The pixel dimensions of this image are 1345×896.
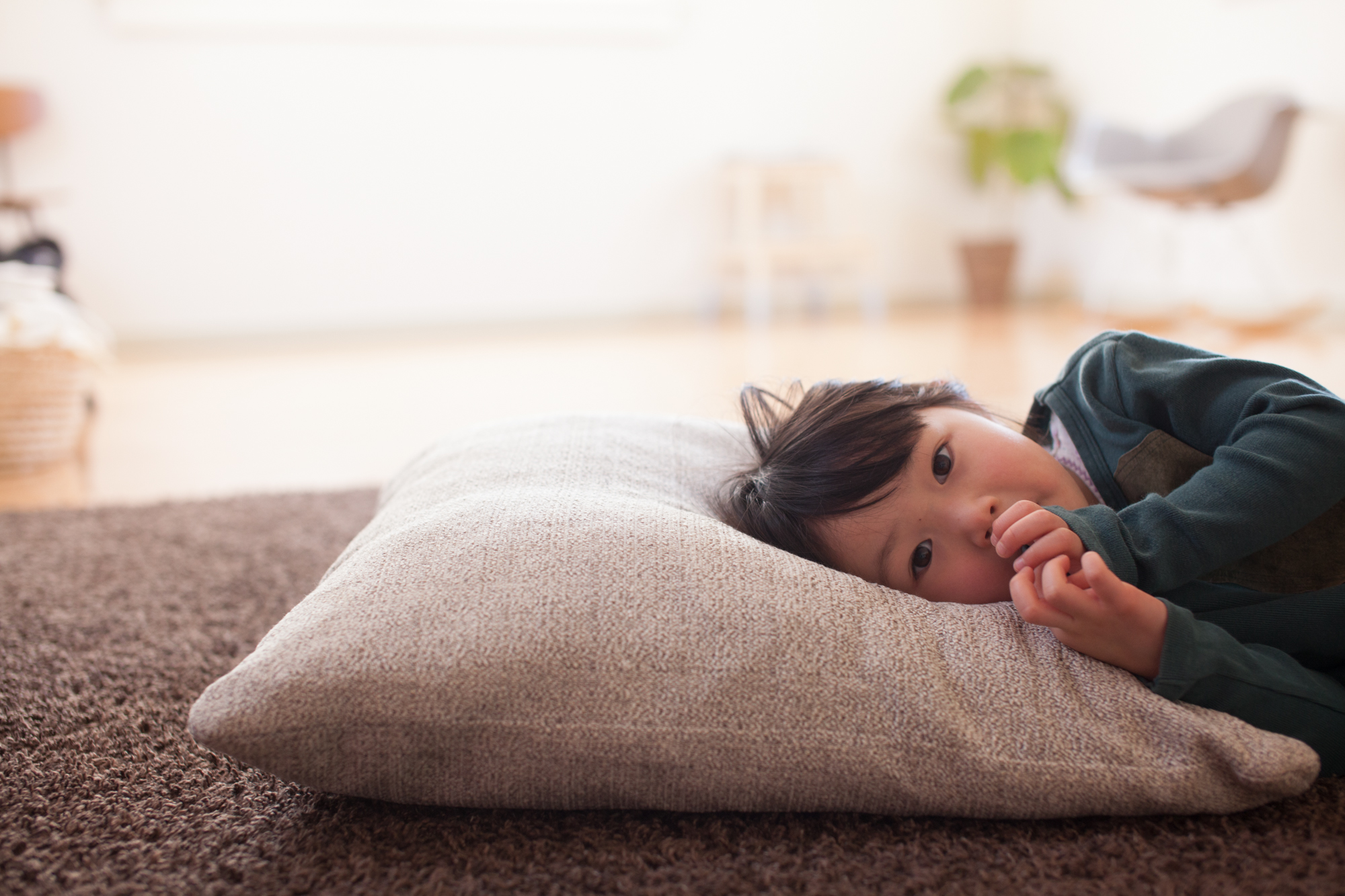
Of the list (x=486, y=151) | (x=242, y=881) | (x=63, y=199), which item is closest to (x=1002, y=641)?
(x=242, y=881)

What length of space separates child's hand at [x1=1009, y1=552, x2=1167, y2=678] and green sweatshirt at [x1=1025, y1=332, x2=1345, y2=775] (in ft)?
0.05

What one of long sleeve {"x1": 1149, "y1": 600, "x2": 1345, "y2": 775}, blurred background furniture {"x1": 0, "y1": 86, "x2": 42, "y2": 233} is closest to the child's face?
long sleeve {"x1": 1149, "y1": 600, "x2": 1345, "y2": 775}

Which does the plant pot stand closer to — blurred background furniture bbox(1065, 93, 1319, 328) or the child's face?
blurred background furniture bbox(1065, 93, 1319, 328)

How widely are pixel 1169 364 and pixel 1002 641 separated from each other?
298mm

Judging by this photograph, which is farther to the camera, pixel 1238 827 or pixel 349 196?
pixel 349 196

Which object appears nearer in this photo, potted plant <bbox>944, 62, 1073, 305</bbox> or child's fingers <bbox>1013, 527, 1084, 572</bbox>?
child's fingers <bbox>1013, 527, 1084, 572</bbox>

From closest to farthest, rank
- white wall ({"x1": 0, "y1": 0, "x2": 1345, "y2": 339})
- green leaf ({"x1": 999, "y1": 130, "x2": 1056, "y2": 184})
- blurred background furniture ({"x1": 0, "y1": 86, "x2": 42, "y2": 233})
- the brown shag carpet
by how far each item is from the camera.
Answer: the brown shag carpet
blurred background furniture ({"x1": 0, "y1": 86, "x2": 42, "y2": 233})
white wall ({"x1": 0, "y1": 0, "x2": 1345, "y2": 339})
green leaf ({"x1": 999, "y1": 130, "x2": 1056, "y2": 184})

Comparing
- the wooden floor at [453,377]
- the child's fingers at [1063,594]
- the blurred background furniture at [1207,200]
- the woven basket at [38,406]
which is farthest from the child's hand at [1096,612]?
the blurred background furniture at [1207,200]

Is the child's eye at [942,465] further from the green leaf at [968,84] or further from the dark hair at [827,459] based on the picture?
the green leaf at [968,84]

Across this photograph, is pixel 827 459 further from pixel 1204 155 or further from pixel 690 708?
pixel 1204 155

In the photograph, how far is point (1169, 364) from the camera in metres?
0.81

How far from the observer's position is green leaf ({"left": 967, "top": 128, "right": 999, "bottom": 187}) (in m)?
4.19

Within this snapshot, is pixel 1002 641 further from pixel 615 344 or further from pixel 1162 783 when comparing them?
pixel 615 344

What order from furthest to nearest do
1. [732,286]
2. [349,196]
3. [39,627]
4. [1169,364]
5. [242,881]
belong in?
[732,286] → [349,196] → [39,627] → [1169,364] → [242,881]
